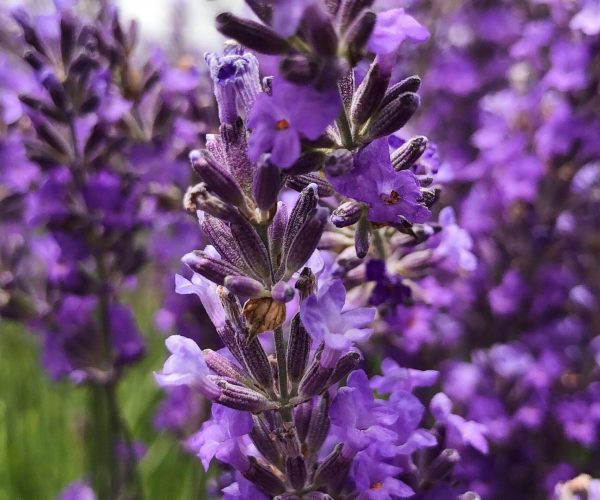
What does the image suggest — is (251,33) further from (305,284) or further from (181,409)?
(181,409)

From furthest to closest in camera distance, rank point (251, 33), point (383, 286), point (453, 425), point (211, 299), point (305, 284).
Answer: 1. point (383, 286)
2. point (453, 425)
3. point (211, 299)
4. point (305, 284)
5. point (251, 33)

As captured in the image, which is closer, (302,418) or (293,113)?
(293,113)

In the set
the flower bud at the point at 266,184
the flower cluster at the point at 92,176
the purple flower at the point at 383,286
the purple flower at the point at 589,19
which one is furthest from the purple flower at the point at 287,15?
the purple flower at the point at 589,19

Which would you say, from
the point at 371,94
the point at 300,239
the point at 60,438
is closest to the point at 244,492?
the point at 300,239

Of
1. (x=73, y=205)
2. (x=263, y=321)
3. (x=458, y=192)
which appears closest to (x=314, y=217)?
(x=263, y=321)

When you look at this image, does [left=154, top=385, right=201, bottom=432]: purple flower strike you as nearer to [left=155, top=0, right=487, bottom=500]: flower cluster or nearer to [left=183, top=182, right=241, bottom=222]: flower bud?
[left=155, top=0, right=487, bottom=500]: flower cluster

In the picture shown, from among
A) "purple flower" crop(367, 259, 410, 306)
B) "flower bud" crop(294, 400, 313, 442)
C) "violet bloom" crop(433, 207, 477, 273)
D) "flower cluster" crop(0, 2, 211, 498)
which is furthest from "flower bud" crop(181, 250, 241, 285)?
"flower cluster" crop(0, 2, 211, 498)

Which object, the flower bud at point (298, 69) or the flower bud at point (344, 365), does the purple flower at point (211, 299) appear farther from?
the flower bud at point (298, 69)
